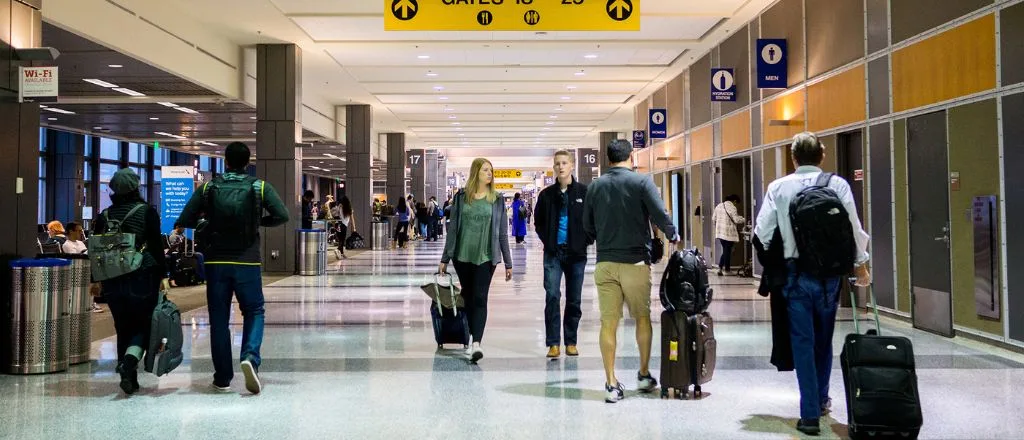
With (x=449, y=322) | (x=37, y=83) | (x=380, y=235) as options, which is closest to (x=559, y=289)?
(x=449, y=322)

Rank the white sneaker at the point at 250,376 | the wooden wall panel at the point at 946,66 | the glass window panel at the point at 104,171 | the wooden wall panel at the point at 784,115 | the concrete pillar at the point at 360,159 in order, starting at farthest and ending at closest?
1. the glass window panel at the point at 104,171
2. the concrete pillar at the point at 360,159
3. the wooden wall panel at the point at 784,115
4. the wooden wall panel at the point at 946,66
5. the white sneaker at the point at 250,376

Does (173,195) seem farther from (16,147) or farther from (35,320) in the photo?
(35,320)

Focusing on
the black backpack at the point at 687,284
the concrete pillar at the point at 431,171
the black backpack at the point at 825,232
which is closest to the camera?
the black backpack at the point at 825,232

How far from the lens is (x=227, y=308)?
5.16 metres

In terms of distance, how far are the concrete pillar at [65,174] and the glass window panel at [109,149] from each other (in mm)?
1967

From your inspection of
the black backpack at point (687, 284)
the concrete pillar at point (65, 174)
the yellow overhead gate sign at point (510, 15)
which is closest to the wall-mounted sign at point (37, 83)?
the yellow overhead gate sign at point (510, 15)

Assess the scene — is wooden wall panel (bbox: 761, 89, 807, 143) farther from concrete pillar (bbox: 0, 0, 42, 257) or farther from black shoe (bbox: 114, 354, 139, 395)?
concrete pillar (bbox: 0, 0, 42, 257)

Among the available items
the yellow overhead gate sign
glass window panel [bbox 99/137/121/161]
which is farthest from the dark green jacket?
glass window panel [bbox 99/137/121/161]

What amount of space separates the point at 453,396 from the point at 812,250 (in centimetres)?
229

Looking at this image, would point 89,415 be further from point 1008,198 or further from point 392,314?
point 1008,198

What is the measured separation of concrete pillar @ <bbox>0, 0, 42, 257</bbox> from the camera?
6.00 metres

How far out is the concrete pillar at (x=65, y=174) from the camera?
2509 cm

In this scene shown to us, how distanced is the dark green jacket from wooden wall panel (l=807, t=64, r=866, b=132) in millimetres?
6971

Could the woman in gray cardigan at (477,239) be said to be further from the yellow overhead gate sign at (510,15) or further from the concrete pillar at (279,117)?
the concrete pillar at (279,117)
